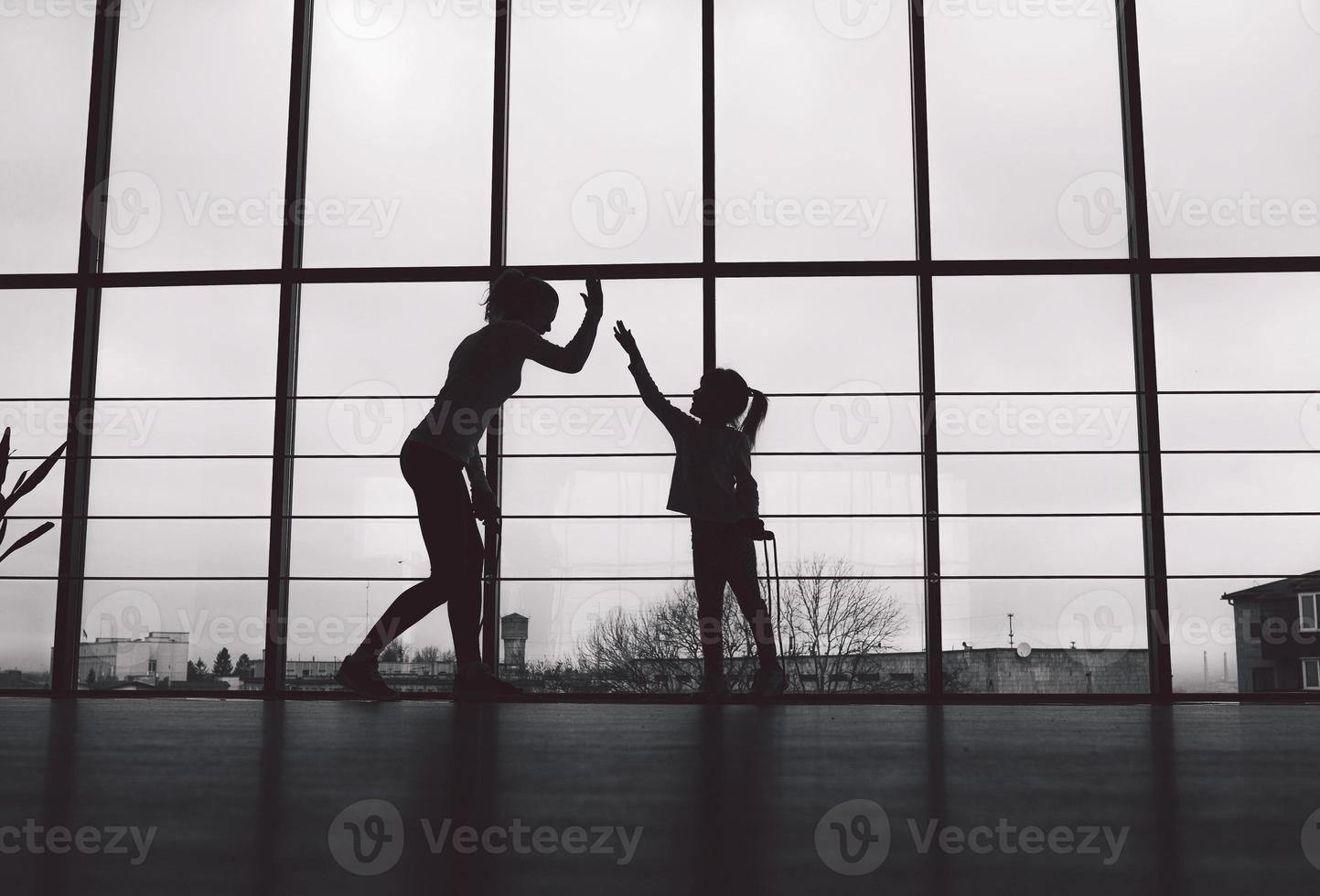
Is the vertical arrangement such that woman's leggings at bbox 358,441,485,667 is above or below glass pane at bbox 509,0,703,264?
below

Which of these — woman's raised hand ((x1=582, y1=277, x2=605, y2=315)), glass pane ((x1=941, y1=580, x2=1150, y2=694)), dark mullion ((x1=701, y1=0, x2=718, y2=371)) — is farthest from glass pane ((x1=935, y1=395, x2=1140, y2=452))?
woman's raised hand ((x1=582, y1=277, x2=605, y2=315))

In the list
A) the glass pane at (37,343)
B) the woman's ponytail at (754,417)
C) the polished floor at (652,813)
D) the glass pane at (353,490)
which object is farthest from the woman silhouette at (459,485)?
the glass pane at (37,343)

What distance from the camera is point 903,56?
15.2 feet

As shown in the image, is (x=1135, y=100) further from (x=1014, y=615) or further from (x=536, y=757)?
(x=536, y=757)

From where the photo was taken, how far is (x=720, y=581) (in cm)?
324

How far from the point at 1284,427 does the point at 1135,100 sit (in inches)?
52.8

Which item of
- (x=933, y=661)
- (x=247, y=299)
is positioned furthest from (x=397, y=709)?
(x=247, y=299)

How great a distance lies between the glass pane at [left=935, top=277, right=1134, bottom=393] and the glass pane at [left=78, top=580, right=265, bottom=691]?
8.76ft

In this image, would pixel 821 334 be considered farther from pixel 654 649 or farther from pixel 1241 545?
pixel 1241 545

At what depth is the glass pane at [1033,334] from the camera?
14.0 ft

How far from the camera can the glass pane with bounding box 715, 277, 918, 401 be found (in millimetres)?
4305

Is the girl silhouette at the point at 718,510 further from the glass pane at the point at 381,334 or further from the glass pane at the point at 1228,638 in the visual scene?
the glass pane at the point at 1228,638

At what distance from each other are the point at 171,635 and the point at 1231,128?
442 cm

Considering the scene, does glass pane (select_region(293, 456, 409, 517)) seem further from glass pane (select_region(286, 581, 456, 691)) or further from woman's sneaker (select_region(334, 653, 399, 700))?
woman's sneaker (select_region(334, 653, 399, 700))
